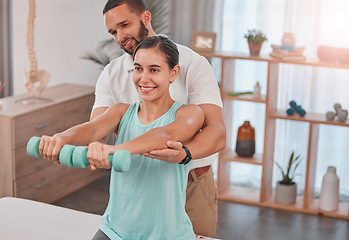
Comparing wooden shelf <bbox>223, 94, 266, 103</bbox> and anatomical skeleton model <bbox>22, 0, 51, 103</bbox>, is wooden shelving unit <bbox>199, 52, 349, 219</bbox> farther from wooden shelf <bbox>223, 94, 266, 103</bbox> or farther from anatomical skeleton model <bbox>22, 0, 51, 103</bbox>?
anatomical skeleton model <bbox>22, 0, 51, 103</bbox>

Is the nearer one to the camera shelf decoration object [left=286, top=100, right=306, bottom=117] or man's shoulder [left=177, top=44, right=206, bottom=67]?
man's shoulder [left=177, top=44, right=206, bottom=67]

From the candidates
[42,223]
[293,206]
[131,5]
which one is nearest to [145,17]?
[131,5]

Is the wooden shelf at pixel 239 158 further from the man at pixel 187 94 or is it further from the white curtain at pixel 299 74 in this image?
the man at pixel 187 94

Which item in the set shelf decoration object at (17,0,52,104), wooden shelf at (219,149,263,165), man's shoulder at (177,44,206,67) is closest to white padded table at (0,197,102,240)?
man's shoulder at (177,44,206,67)

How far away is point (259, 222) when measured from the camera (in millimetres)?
3744

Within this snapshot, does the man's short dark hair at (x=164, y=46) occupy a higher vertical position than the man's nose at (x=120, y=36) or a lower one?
lower

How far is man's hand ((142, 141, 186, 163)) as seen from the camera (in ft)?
5.24

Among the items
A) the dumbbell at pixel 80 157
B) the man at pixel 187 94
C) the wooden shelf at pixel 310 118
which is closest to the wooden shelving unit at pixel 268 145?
the wooden shelf at pixel 310 118

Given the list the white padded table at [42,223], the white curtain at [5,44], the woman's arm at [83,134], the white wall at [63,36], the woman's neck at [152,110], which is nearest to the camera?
the woman's arm at [83,134]

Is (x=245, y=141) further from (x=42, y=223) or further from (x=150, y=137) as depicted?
(x=150, y=137)

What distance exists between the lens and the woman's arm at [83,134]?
5.14 feet

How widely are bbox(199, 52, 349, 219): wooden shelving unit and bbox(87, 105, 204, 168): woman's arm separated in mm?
2074

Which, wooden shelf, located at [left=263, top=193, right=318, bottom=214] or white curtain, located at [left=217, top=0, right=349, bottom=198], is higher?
white curtain, located at [left=217, top=0, right=349, bottom=198]

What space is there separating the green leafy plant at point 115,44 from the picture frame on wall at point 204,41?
31cm
